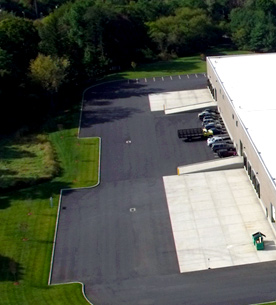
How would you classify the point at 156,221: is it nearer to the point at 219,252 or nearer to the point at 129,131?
the point at 219,252

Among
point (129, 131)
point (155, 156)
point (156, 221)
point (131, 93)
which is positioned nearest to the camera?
point (156, 221)

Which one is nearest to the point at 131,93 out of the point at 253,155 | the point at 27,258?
the point at 253,155

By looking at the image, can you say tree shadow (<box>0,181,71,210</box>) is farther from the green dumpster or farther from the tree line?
the green dumpster

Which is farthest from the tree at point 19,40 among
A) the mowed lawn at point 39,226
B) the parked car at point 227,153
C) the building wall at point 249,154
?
Result: the parked car at point 227,153

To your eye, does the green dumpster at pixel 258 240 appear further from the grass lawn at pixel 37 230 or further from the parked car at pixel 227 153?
the parked car at pixel 227 153

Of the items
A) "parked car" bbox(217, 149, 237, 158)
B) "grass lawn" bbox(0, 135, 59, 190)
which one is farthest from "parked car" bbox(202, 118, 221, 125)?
"grass lawn" bbox(0, 135, 59, 190)

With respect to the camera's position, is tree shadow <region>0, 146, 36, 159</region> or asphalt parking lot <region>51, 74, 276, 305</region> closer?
asphalt parking lot <region>51, 74, 276, 305</region>
